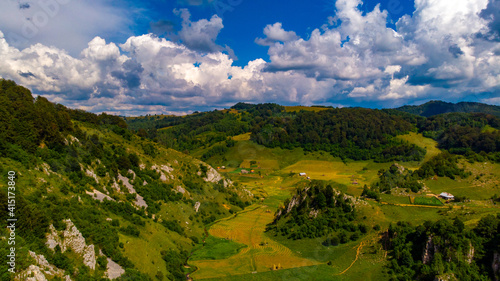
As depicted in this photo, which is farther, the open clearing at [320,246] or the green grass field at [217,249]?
the green grass field at [217,249]

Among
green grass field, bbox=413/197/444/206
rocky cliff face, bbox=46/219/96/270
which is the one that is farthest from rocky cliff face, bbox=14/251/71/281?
green grass field, bbox=413/197/444/206

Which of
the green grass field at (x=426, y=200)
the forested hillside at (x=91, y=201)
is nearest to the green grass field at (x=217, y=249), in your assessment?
the forested hillside at (x=91, y=201)

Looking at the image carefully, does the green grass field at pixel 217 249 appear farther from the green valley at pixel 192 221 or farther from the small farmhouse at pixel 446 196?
the small farmhouse at pixel 446 196

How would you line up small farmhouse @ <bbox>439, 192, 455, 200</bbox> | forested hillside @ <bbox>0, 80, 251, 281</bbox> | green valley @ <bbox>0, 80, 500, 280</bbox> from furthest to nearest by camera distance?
1. small farmhouse @ <bbox>439, 192, 455, 200</bbox>
2. green valley @ <bbox>0, 80, 500, 280</bbox>
3. forested hillside @ <bbox>0, 80, 251, 281</bbox>

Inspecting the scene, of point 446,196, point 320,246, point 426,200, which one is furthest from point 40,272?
point 446,196

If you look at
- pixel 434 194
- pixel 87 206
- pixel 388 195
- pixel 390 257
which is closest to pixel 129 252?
pixel 87 206

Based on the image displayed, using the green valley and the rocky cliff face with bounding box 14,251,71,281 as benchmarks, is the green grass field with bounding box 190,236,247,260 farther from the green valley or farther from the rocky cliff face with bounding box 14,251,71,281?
the rocky cliff face with bounding box 14,251,71,281

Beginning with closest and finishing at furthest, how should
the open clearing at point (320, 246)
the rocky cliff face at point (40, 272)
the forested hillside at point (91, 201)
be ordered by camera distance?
the rocky cliff face at point (40, 272) → the forested hillside at point (91, 201) → the open clearing at point (320, 246)

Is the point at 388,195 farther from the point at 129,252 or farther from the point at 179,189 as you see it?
the point at 129,252

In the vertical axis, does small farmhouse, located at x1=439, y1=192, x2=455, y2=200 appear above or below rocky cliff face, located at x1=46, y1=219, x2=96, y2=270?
below

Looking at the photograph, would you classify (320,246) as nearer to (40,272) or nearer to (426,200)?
(426,200)

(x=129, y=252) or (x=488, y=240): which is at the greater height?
(x=488, y=240)
